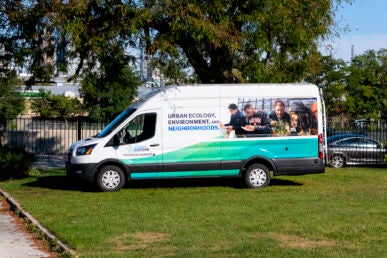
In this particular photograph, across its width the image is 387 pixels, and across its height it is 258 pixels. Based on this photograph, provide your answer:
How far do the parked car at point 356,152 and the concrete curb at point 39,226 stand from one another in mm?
12395

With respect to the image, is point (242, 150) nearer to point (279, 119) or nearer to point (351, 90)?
point (279, 119)

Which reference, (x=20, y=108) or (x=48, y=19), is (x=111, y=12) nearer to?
(x=48, y=19)

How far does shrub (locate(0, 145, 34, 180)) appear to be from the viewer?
62.2ft

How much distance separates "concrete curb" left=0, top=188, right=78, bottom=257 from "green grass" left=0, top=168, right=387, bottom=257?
0.14m

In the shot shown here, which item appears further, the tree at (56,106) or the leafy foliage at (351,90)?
the tree at (56,106)

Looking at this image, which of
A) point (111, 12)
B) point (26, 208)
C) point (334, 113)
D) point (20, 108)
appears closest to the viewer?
point (26, 208)

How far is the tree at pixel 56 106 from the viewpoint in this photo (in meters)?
51.9

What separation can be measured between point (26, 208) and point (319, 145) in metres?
7.21

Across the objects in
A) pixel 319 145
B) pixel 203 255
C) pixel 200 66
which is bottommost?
pixel 203 255

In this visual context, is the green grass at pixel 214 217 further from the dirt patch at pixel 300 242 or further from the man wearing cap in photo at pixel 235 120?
the man wearing cap in photo at pixel 235 120

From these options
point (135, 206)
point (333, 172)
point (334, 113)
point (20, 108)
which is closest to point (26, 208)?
point (135, 206)

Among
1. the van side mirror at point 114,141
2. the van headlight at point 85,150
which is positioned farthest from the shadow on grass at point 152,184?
the van side mirror at point 114,141

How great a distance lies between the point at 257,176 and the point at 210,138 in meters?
1.50

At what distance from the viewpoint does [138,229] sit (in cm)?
1070
